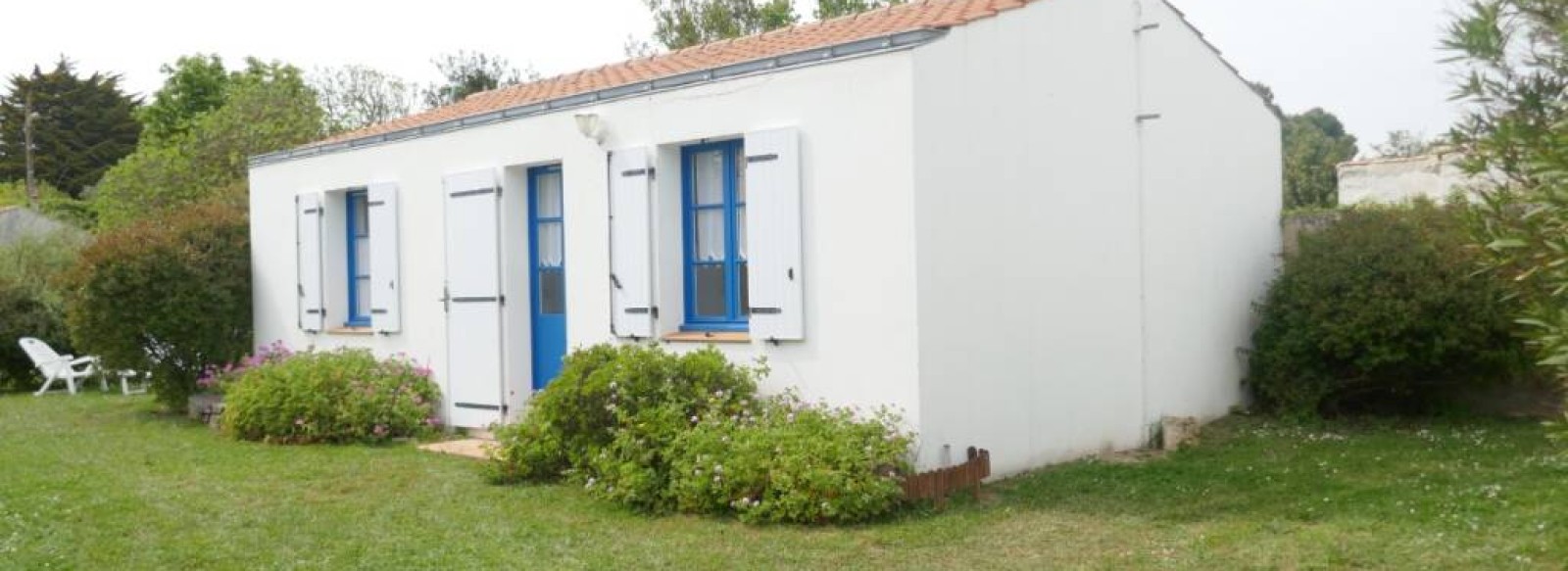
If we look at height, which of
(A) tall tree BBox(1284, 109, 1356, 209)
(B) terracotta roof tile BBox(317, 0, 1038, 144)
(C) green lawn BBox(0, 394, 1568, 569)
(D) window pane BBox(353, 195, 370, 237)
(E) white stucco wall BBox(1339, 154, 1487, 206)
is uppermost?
(A) tall tree BBox(1284, 109, 1356, 209)

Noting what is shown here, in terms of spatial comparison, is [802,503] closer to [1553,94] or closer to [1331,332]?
[1553,94]

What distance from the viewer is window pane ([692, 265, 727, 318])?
30.0 feet

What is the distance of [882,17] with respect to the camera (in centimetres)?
1066

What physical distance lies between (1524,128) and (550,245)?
751cm

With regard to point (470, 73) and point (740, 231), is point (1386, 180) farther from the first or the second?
point (470, 73)

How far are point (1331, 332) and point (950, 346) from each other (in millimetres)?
3989

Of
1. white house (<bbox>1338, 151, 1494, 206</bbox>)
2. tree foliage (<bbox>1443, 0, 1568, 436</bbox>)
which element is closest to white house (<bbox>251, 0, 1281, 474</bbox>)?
tree foliage (<bbox>1443, 0, 1568, 436</bbox>)

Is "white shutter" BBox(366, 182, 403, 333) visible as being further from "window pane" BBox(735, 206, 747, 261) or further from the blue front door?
"window pane" BBox(735, 206, 747, 261)

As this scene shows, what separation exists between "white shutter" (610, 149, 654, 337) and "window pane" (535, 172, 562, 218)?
44.5 inches

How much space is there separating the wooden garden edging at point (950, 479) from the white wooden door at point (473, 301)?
435 cm

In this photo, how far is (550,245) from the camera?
418 inches

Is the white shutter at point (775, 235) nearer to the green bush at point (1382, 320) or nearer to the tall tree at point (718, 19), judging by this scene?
the green bush at point (1382, 320)

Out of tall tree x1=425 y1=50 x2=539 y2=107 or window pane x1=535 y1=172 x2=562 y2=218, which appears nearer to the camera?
window pane x1=535 y1=172 x2=562 y2=218

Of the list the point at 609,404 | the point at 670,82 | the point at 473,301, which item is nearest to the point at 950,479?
the point at 609,404
